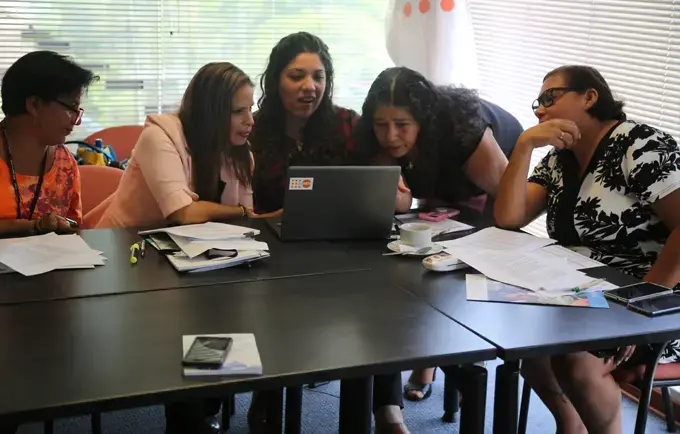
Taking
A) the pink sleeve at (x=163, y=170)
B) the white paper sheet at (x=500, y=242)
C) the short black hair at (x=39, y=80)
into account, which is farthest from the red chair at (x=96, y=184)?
the white paper sheet at (x=500, y=242)

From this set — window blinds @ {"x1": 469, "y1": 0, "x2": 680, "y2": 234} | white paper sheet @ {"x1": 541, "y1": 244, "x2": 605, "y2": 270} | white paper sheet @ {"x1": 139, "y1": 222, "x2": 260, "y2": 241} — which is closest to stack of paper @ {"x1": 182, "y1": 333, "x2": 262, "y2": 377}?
white paper sheet @ {"x1": 139, "y1": 222, "x2": 260, "y2": 241}

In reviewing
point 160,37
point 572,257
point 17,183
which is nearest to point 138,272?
point 17,183

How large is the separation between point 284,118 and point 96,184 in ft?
2.33

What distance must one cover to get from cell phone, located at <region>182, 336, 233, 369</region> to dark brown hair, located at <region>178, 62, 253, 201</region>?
112 centimetres

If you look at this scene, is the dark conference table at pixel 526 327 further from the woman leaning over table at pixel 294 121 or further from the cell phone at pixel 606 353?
the woman leaning over table at pixel 294 121

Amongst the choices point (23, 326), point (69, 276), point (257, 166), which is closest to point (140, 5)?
point (257, 166)

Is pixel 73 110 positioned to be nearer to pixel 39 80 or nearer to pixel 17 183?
pixel 39 80

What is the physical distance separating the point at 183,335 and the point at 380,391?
0.92 meters

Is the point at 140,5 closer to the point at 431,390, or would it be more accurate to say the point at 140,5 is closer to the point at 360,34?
the point at 360,34

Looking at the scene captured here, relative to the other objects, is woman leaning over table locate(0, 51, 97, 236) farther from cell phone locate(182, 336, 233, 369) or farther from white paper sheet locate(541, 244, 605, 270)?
white paper sheet locate(541, 244, 605, 270)

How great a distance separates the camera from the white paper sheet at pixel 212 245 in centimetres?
194

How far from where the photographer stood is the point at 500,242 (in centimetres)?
216

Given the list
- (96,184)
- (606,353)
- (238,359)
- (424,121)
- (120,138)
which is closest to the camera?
(238,359)

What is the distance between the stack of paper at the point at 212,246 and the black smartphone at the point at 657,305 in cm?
90
